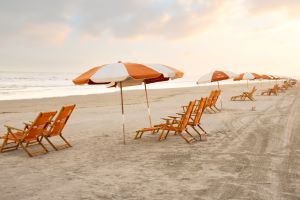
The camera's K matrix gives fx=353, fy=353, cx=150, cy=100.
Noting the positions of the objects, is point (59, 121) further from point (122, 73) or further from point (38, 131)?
point (122, 73)

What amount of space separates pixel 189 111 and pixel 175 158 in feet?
6.19

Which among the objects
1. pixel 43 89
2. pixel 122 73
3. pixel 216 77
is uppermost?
pixel 122 73

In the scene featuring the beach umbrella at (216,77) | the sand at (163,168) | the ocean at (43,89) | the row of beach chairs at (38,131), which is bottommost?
the ocean at (43,89)

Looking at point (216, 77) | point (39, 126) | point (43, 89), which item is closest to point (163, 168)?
point (39, 126)

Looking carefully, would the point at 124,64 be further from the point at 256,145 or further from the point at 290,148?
the point at 290,148

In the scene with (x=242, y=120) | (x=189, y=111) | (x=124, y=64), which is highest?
(x=124, y=64)

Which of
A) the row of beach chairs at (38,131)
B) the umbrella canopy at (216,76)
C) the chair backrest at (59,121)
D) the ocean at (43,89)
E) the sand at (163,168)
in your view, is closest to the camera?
the sand at (163,168)

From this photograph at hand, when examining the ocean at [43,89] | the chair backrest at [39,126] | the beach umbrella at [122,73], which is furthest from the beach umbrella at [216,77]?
the ocean at [43,89]

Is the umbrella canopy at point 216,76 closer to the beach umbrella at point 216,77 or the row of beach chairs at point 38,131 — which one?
the beach umbrella at point 216,77

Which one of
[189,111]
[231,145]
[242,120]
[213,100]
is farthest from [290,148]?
[213,100]

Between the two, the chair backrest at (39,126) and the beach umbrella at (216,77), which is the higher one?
the beach umbrella at (216,77)

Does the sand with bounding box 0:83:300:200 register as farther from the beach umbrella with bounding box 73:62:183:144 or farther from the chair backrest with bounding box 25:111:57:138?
the beach umbrella with bounding box 73:62:183:144

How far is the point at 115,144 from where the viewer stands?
8.52 m

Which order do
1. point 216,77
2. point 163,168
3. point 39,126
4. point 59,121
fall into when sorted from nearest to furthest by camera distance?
1. point 163,168
2. point 39,126
3. point 59,121
4. point 216,77
